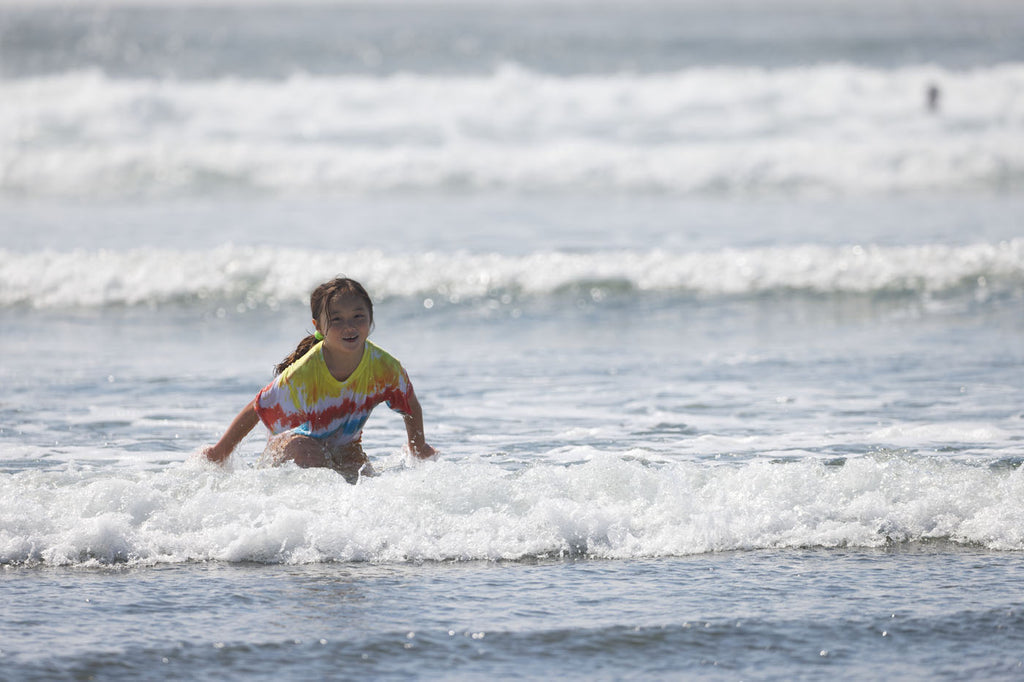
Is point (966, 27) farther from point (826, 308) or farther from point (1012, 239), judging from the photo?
point (826, 308)

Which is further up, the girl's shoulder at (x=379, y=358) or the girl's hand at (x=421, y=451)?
the girl's shoulder at (x=379, y=358)

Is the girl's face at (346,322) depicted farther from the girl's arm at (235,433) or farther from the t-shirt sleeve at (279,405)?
the girl's arm at (235,433)

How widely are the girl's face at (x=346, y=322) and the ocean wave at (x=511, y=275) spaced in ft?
19.2

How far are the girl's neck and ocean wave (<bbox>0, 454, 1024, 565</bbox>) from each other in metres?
0.44

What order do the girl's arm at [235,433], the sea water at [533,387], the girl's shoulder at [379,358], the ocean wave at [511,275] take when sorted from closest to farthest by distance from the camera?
the sea water at [533,387] < the girl's arm at [235,433] < the girl's shoulder at [379,358] < the ocean wave at [511,275]

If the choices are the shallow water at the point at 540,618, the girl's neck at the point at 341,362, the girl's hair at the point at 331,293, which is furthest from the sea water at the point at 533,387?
the girl's hair at the point at 331,293

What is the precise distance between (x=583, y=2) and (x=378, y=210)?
39.3 metres

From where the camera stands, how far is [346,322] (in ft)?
17.4

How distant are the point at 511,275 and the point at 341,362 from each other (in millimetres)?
6513

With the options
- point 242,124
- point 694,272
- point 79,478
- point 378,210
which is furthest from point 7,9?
point 79,478

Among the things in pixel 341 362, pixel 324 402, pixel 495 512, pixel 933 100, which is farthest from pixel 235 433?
pixel 933 100

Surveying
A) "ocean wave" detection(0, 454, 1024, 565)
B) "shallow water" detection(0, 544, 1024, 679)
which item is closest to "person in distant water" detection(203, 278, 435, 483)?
"ocean wave" detection(0, 454, 1024, 565)

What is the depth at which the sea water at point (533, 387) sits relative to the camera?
411 centimetres

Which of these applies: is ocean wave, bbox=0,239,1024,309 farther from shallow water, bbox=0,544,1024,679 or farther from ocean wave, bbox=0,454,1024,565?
shallow water, bbox=0,544,1024,679
